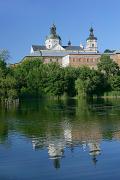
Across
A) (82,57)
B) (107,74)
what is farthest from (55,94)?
(82,57)

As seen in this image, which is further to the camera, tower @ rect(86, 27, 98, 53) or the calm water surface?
tower @ rect(86, 27, 98, 53)

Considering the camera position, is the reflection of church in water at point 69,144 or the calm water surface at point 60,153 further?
the reflection of church in water at point 69,144

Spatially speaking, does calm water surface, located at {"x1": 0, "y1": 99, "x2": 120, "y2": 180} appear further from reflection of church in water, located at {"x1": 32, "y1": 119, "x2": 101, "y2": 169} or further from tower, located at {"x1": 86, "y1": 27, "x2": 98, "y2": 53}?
tower, located at {"x1": 86, "y1": 27, "x2": 98, "y2": 53}

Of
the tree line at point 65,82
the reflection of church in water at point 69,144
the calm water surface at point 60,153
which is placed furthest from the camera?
the tree line at point 65,82

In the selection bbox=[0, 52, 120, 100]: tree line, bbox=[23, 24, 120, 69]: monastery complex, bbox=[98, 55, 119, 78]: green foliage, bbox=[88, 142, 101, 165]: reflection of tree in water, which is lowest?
bbox=[88, 142, 101, 165]: reflection of tree in water

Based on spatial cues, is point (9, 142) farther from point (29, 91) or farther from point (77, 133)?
point (29, 91)

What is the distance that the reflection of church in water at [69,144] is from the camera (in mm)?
21258

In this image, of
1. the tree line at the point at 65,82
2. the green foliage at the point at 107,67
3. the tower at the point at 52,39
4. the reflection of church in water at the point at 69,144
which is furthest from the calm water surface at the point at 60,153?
the tower at the point at 52,39

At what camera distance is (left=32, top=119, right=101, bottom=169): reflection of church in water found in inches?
837

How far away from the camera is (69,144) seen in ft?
80.4

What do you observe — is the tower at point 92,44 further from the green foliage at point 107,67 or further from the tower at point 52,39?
the green foliage at point 107,67

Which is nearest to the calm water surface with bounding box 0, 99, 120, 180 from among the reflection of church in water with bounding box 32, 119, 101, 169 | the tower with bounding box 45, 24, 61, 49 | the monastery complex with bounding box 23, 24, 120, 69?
the reflection of church in water with bounding box 32, 119, 101, 169

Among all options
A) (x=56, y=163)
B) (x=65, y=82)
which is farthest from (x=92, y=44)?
(x=56, y=163)

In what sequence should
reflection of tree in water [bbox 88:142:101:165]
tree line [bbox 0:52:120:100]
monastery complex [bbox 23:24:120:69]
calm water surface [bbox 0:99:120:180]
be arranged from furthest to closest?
monastery complex [bbox 23:24:120:69] → tree line [bbox 0:52:120:100] → reflection of tree in water [bbox 88:142:101:165] → calm water surface [bbox 0:99:120:180]
